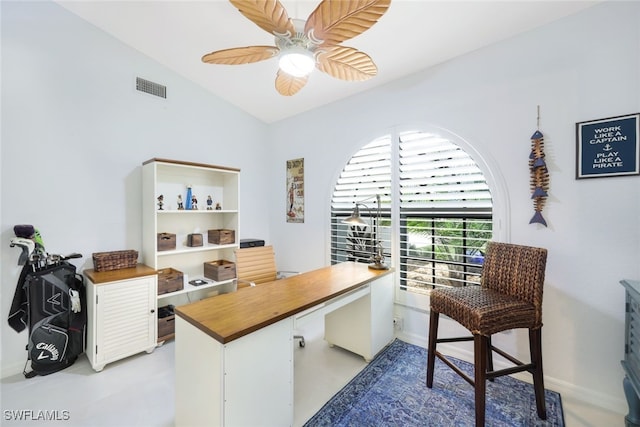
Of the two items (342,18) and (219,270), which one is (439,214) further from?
(219,270)

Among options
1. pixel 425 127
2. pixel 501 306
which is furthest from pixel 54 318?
pixel 425 127

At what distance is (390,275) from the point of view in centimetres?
251

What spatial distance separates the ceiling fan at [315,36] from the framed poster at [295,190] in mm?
1725

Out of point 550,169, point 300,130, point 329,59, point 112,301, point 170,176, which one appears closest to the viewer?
point 329,59

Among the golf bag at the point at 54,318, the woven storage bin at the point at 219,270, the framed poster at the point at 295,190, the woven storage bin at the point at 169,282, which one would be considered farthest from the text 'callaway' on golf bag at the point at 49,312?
the framed poster at the point at 295,190

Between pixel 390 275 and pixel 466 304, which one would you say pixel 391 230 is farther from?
pixel 466 304

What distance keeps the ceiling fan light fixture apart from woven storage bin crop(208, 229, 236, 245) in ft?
7.11

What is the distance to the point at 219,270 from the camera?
310 cm

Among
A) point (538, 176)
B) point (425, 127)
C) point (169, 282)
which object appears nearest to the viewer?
point (538, 176)

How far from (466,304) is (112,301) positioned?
2759 mm

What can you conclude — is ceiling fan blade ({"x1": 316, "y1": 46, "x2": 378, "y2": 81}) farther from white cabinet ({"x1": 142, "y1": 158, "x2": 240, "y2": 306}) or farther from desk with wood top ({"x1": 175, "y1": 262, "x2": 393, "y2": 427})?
white cabinet ({"x1": 142, "y1": 158, "x2": 240, "y2": 306})

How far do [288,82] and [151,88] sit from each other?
1.88 metres

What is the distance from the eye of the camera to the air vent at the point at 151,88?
2.79 meters

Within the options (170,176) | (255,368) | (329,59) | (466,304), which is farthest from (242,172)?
(466,304)
